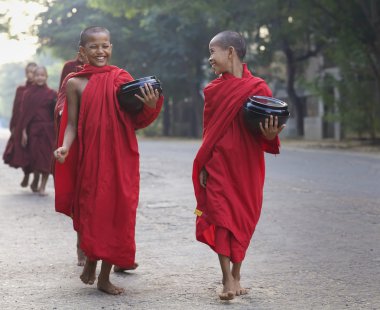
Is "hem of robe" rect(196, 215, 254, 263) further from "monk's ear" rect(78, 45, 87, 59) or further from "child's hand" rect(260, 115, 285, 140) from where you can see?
"monk's ear" rect(78, 45, 87, 59)

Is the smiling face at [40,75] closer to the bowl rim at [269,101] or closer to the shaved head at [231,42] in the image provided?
the shaved head at [231,42]

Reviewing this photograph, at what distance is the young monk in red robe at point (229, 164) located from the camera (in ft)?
17.0

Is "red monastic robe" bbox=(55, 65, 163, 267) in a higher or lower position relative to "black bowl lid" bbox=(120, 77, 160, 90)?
lower

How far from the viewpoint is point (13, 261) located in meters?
6.53

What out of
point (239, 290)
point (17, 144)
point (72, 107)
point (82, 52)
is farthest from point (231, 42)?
point (17, 144)

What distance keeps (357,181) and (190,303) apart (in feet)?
27.5

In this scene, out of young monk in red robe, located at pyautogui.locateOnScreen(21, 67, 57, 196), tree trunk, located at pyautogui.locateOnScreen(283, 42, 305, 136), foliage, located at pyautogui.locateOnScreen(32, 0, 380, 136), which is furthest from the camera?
tree trunk, located at pyautogui.locateOnScreen(283, 42, 305, 136)

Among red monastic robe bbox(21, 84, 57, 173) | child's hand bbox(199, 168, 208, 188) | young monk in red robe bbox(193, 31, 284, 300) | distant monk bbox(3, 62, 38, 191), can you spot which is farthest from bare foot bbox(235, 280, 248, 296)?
distant monk bbox(3, 62, 38, 191)

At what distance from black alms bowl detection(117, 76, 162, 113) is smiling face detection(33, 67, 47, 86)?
5885 mm

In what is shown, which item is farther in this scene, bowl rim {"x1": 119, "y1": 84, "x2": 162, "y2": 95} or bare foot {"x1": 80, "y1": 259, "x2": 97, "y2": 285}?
bare foot {"x1": 80, "y1": 259, "x2": 97, "y2": 285}

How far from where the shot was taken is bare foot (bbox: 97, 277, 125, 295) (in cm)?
533

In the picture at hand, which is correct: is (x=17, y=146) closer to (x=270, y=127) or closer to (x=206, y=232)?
(x=206, y=232)

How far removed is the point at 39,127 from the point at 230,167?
699cm

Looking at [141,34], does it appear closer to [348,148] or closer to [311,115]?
[311,115]
